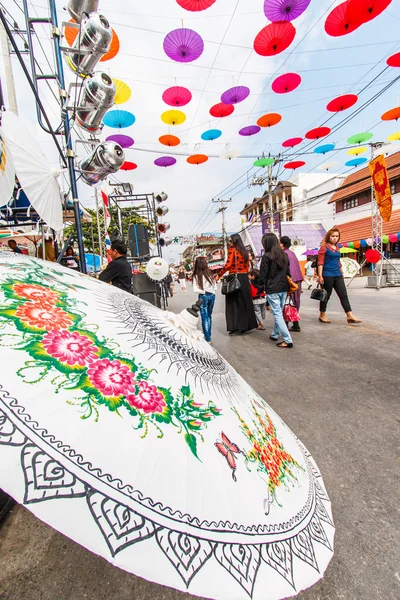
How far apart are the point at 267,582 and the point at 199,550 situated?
0.62ft

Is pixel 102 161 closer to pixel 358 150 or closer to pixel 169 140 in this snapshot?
pixel 169 140

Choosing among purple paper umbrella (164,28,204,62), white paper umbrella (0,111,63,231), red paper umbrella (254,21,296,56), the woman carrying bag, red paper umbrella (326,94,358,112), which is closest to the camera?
white paper umbrella (0,111,63,231)

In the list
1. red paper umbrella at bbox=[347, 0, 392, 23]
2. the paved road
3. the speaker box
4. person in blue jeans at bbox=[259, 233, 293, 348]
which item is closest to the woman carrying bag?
person in blue jeans at bbox=[259, 233, 293, 348]

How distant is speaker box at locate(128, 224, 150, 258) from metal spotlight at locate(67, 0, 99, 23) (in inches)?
198

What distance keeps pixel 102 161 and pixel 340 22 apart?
6198 millimetres

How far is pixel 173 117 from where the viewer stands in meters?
9.70

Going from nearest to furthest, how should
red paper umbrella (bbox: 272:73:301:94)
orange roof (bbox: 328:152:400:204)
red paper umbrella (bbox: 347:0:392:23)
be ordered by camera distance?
red paper umbrella (bbox: 347:0:392:23) < red paper umbrella (bbox: 272:73:301:94) < orange roof (bbox: 328:152:400:204)

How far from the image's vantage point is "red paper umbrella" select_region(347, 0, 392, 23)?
539 centimetres

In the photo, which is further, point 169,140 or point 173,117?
point 169,140

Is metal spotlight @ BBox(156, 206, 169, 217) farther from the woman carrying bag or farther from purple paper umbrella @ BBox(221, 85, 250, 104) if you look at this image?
the woman carrying bag

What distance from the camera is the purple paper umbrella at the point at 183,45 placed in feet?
21.5

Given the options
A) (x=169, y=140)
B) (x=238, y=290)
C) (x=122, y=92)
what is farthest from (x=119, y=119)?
(x=238, y=290)

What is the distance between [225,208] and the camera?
115 feet

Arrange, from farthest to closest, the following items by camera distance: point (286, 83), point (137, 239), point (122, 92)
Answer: point (137, 239) → point (286, 83) → point (122, 92)
